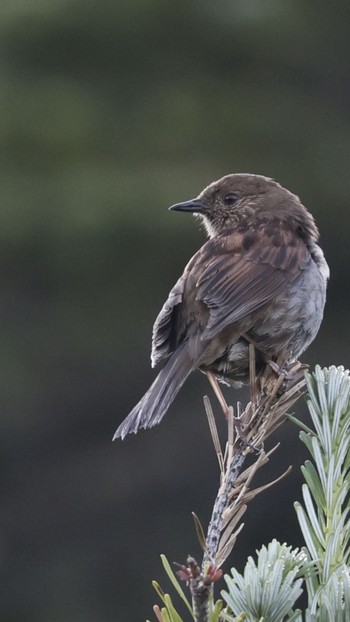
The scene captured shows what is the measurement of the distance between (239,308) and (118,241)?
22.4ft

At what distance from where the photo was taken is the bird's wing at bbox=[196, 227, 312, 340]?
349 cm

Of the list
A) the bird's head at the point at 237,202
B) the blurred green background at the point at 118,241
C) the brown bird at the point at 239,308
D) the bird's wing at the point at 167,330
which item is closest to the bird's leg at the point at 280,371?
the brown bird at the point at 239,308

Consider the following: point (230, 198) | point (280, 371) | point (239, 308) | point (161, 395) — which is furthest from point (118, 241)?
point (280, 371)

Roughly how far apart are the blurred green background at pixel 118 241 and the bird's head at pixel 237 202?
5395mm

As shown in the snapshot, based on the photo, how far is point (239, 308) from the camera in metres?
3.50

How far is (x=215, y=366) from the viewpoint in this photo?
3504 mm

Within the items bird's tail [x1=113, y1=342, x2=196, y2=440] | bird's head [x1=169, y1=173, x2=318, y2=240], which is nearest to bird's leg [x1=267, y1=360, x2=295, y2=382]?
bird's tail [x1=113, y1=342, x2=196, y2=440]

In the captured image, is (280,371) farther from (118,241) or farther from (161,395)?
(118,241)

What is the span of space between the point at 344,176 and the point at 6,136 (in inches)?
115

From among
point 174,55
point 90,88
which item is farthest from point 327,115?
point 90,88

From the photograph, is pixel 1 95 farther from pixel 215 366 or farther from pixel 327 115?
pixel 215 366

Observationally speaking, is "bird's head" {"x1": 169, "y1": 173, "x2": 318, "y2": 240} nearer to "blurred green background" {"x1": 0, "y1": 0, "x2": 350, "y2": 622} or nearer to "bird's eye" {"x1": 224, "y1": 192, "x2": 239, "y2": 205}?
"bird's eye" {"x1": 224, "y1": 192, "x2": 239, "y2": 205}

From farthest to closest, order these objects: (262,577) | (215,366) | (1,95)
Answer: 1. (1,95)
2. (215,366)
3. (262,577)

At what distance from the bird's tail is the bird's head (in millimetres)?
964
